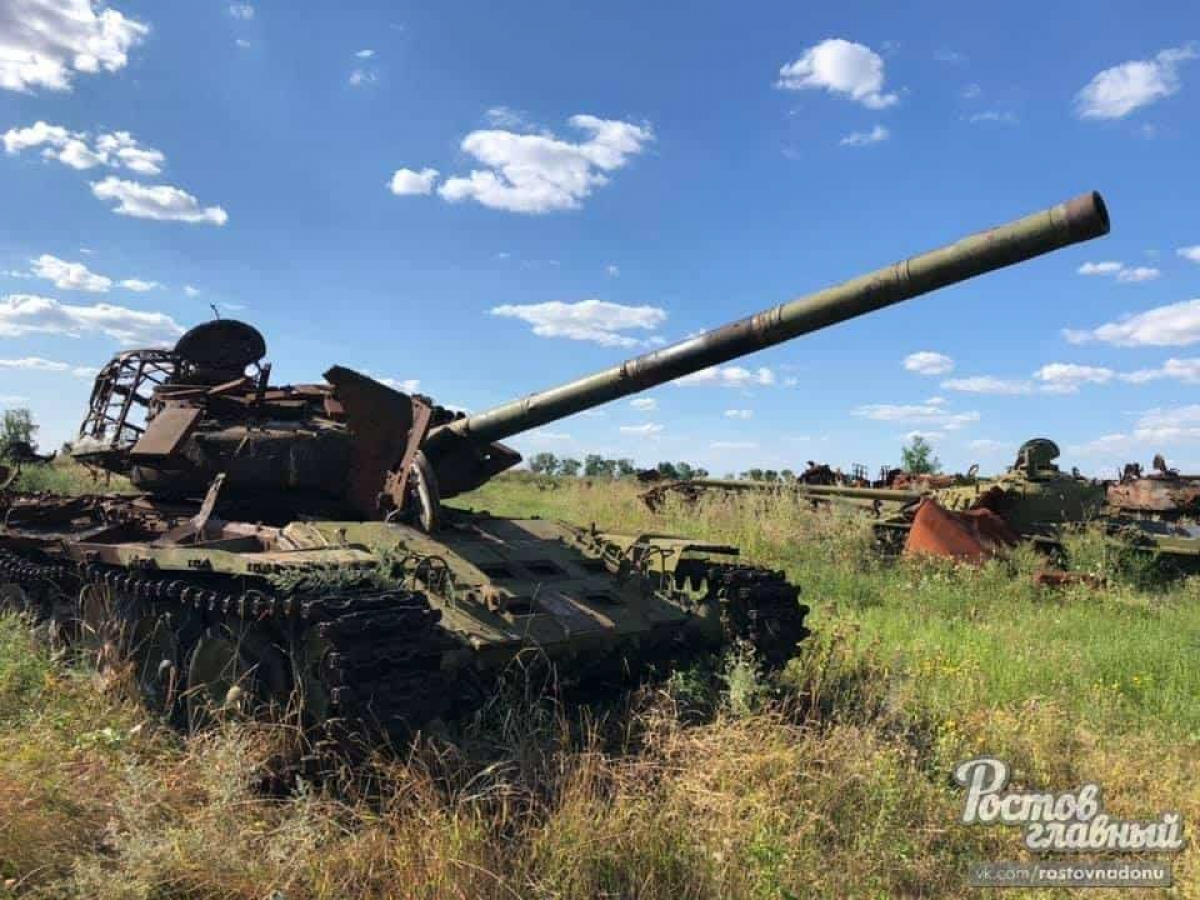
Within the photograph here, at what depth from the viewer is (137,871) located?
3.82 meters

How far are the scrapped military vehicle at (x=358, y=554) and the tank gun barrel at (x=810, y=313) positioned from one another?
1 centimetres

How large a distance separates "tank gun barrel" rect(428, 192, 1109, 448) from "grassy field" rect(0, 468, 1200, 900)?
2.06m

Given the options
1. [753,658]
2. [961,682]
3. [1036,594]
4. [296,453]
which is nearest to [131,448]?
[296,453]

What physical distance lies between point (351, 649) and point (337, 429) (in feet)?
10.7

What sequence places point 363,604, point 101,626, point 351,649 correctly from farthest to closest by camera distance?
point 101,626, point 363,604, point 351,649

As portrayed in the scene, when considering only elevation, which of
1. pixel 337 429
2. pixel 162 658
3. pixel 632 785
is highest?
pixel 337 429

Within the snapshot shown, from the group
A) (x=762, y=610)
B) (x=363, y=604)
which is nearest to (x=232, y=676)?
(x=363, y=604)

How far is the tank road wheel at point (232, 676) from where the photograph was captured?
551 centimetres

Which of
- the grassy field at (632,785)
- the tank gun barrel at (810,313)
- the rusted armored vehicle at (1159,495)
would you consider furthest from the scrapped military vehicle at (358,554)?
the rusted armored vehicle at (1159,495)

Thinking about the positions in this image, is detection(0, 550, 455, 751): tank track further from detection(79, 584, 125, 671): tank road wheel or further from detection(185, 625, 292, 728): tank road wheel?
detection(79, 584, 125, 671): tank road wheel

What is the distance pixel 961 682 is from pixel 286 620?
199 inches

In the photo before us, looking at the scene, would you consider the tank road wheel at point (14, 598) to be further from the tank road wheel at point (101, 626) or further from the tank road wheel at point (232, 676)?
the tank road wheel at point (232, 676)

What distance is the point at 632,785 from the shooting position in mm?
4875

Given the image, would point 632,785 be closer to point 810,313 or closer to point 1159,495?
point 810,313
